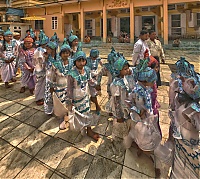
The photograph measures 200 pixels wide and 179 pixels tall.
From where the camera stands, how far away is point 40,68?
4.20m

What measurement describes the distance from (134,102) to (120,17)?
→ 57.1ft

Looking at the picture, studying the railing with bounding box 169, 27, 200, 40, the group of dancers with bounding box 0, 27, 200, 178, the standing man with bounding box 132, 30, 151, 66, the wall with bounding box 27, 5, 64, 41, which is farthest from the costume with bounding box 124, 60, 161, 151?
the wall with bounding box 27, 5, 64, 41

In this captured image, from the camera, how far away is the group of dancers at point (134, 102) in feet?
5.75

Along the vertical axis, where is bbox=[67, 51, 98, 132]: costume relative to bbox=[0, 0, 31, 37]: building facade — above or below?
below

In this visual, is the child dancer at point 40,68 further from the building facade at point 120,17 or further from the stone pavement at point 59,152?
the building facade at point 120,17

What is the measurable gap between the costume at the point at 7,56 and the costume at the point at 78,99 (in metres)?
3.74

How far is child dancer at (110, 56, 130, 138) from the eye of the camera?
2.58 meters

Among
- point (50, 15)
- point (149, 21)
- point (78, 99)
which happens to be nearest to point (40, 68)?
point (78, 99)

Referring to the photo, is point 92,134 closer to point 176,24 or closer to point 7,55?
point 7,55

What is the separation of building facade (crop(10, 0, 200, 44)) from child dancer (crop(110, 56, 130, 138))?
12.5 meters

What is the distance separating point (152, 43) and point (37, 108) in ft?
11.7

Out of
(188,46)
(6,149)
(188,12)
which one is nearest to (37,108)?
(6,149)

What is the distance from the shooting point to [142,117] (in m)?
2.17

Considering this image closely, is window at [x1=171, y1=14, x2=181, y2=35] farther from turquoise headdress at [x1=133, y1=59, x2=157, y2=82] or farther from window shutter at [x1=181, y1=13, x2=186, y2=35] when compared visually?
turquoise headdress at [x1=133, y1=59, x2=157, y2=82]
